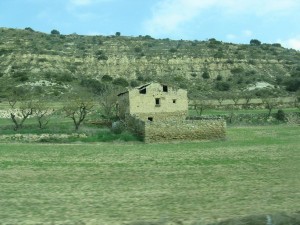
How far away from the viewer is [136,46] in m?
123

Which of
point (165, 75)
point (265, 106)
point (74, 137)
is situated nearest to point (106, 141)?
point (74, 137)

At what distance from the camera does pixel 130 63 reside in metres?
108

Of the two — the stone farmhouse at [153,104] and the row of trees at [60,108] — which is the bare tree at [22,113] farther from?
the stone farmhouse at [153,104]

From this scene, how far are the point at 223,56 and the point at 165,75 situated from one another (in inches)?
759

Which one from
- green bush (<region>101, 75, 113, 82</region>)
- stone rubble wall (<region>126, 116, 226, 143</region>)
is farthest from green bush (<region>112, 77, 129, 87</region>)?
stone rubble wall (<region>126, 116, 226, 143</region>)

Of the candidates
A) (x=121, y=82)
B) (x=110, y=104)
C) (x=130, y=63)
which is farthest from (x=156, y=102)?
A: (x=130, y=63)

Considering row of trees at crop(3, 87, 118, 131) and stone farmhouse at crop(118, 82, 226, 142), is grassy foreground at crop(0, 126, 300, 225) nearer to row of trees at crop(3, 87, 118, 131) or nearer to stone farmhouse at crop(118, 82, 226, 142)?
stone farmhouse at crop(118, 82, 226, 142)

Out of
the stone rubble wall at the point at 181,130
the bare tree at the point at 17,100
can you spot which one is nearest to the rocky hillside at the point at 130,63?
the bare tree at the point at 17,100

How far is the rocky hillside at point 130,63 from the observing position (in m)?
93.7

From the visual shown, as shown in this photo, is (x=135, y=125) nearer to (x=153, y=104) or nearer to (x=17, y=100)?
(x=153, y=104)

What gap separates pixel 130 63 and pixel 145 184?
89935 millimetres

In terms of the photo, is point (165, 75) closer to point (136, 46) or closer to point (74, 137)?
point (136, 46)

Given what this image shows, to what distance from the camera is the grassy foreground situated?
1287cm

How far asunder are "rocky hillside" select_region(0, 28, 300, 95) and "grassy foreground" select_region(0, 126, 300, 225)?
52.7 metres
